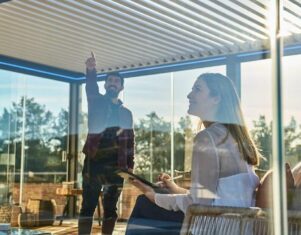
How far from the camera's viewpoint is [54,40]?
4.20 m

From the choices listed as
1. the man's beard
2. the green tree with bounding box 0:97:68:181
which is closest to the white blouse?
the man's beard

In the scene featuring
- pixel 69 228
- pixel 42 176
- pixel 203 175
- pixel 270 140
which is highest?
pixel 270 140

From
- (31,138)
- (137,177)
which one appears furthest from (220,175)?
(31,138)

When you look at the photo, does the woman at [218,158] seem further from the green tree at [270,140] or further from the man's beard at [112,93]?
the man's beard at [112,93]

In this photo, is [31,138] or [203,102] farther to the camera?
[31,138]

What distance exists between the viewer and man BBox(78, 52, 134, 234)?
3783 mm

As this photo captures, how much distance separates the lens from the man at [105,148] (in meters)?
3.78

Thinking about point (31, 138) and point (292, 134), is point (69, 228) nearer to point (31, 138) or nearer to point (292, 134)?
point (31, 138)

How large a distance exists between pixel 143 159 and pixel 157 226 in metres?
1.36

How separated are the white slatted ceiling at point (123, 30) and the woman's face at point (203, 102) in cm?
32

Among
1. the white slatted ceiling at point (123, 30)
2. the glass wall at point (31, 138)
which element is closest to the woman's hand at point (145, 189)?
the white slatted ceiling at point (123, 30)

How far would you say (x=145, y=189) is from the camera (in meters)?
3.06

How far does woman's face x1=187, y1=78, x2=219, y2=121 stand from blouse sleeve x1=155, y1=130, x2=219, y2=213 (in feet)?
0.36

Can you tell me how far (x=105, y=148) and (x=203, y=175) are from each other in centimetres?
179
